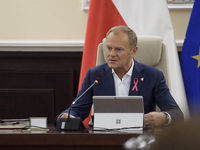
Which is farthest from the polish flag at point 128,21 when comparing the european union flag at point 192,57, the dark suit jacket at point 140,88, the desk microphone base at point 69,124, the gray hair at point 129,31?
the desk microphone base at point 69,124

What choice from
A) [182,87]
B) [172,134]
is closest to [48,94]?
[182,87]

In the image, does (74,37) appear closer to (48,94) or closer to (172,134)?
(48,94)

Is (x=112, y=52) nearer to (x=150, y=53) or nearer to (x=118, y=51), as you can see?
(x=118, y=51)

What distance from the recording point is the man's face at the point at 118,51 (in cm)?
181

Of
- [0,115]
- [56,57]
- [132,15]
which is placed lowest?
[0,115]

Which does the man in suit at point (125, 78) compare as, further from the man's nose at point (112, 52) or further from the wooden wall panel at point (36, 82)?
the wooden wall panel at point (36, 82)

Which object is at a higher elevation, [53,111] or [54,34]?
[54,34]

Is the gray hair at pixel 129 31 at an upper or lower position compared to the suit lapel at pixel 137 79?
upper

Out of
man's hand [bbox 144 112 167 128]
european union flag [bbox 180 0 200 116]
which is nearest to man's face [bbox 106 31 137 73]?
man's hand [bbox 144 112 167 128]

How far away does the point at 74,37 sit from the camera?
2652 millimetres

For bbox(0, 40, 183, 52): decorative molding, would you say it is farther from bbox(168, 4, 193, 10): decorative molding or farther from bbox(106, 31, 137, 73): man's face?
bbox(106, 31, 137, 73): man's face

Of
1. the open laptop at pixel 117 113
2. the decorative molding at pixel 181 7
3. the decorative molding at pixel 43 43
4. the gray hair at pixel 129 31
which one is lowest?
the open laptop at pixel 117 113

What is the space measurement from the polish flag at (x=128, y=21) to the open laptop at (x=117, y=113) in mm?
1085

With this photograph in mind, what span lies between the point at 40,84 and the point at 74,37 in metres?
0.58
